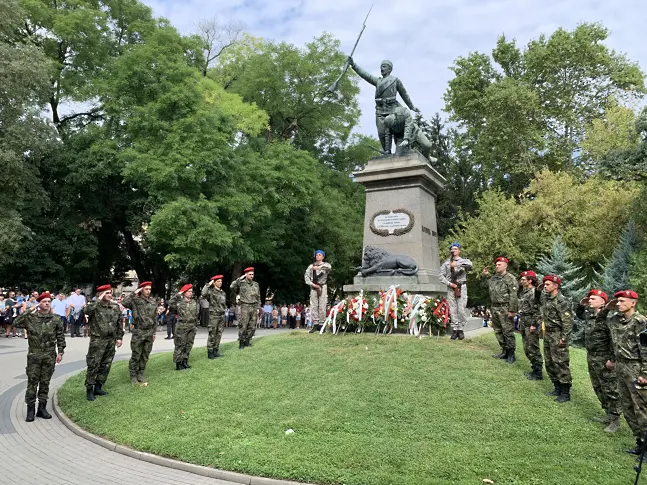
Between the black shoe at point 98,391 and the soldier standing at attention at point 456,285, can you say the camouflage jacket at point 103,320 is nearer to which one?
the black shoe at point 98,391

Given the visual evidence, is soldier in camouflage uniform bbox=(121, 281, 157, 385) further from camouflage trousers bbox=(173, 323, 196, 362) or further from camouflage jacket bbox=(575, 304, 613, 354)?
camouflage jacket bbox=(575, 304, 613, 354)

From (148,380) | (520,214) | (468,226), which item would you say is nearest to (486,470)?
(148,380)

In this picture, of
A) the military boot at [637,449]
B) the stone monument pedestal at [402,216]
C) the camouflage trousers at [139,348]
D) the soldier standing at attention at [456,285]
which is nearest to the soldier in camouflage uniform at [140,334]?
the camouflage trousers at [139,348]

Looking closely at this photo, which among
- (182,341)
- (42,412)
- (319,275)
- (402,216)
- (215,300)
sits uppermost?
(402,216)

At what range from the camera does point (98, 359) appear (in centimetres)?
931

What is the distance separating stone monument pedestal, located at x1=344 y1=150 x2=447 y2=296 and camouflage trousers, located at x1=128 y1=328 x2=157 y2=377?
4580mm

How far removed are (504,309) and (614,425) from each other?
2989 millimetres

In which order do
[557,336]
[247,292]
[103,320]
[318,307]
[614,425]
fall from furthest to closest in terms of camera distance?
[318,307], [247,292], [103,320], [557,336], [614,425]

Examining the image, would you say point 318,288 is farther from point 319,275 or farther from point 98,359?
point 98,359

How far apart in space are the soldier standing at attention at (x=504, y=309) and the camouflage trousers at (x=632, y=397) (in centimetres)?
282

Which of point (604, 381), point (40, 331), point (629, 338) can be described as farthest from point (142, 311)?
point (629, 338)

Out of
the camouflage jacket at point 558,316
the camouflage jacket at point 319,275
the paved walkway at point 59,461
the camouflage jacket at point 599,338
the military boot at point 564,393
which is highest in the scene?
the camouflage jacket at point 319,275

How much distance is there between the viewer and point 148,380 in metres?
10.1

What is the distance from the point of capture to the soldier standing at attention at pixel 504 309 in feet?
29.5
